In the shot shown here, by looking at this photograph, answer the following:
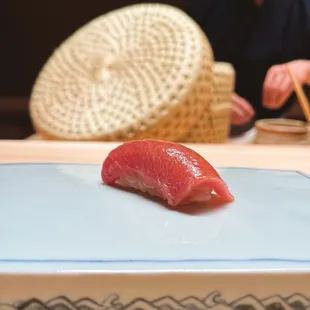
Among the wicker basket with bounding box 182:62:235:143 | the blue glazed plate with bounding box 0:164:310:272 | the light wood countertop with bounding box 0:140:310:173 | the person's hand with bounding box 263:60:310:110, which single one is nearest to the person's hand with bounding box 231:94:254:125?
the person's hand with bounding box 263:60:310:110

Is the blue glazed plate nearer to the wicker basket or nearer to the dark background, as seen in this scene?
the wicker basket

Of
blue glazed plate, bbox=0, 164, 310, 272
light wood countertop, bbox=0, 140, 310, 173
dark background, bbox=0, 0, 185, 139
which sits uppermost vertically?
blue glazed plate, bbox=0, 164, 310, 272

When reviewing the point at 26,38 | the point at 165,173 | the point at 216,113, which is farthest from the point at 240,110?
the point at 26,38

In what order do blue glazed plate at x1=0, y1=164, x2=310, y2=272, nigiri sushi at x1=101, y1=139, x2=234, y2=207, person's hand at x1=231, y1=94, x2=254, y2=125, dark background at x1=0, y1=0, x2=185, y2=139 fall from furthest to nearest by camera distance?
dark background at x1=0, y1=0, x2=185, y2=139 < person's hand at x1=231, y1=94, x2=254, y2=125 < nigiri sushi at x1=101, y1=139, x2=234, y2=207 < blue glazed plate at x1=0, y1=164, x2=310, y2=272

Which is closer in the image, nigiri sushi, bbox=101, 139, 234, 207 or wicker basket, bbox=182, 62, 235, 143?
nigiri sushi, bbox=101, 139, 234, 207

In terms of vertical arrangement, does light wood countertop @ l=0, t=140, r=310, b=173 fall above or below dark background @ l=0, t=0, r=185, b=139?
above

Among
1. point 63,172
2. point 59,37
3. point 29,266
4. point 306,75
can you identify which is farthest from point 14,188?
point 59,37
